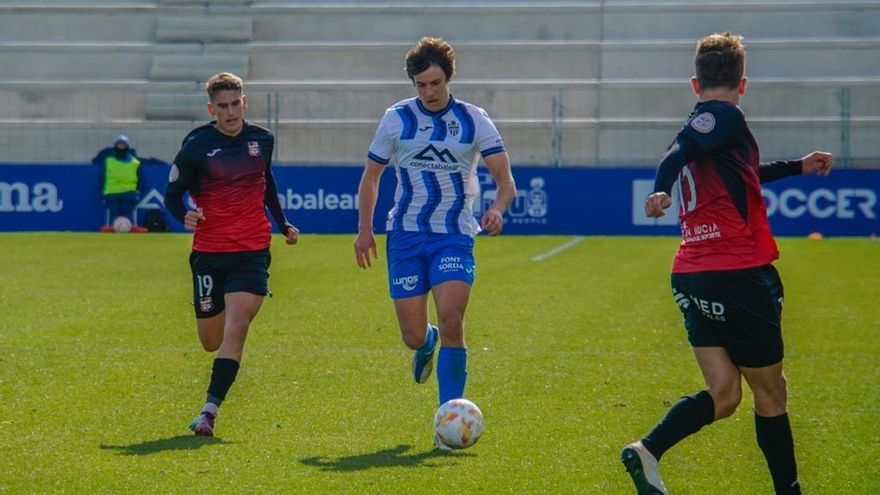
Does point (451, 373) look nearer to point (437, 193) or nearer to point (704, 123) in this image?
point (437, 193)

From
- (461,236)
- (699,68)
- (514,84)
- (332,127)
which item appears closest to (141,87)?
(332,127)

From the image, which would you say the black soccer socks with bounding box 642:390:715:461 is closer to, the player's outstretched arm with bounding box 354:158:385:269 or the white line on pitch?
the player's outstretched arm with bounding box 354:158:385:269

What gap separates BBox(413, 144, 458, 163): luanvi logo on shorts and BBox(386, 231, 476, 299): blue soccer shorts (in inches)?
15.6

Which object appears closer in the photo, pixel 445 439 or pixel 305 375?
pixel 445 439

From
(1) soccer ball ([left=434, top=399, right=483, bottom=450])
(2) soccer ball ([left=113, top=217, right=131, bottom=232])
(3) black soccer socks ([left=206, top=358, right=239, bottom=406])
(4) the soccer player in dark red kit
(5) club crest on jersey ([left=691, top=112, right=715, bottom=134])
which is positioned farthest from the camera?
(2) soccer ball ([left=113, top=217, right=131, bottom=232])

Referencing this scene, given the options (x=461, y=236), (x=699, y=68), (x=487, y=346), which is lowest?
(x=487, y=346)

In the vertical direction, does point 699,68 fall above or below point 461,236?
above

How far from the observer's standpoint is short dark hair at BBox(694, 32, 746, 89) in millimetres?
5652

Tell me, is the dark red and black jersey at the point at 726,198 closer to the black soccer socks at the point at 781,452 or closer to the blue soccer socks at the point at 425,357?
the black soccer socks at the point at 781,452

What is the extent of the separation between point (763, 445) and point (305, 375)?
4.59 m

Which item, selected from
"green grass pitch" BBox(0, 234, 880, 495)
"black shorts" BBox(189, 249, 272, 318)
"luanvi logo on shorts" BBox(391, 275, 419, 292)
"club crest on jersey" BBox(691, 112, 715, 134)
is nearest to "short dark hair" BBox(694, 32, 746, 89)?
"club crest on jersey" BBox(691, 112, 715, 134)

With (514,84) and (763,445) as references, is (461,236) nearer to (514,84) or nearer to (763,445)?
(763,445)

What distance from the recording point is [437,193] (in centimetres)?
787

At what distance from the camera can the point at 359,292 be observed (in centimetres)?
1591
